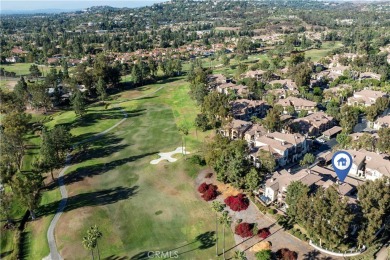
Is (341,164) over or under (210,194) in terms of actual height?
over

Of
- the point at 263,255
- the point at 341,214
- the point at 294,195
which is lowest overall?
the point at 263,255

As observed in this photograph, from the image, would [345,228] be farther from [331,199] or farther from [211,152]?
[211,152]

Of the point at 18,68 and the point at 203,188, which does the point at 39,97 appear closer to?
the point at 203,188

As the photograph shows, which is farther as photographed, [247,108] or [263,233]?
[247,108]

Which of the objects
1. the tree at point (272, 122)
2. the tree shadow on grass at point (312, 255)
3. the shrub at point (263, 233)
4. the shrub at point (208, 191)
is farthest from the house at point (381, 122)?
the shrub at point (263, 233)

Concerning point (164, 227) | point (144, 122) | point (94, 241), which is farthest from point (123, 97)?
point (94, 241)

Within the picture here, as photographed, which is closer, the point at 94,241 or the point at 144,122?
the point at 94,241

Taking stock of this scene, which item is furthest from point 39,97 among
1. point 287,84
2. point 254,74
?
point 287,84
